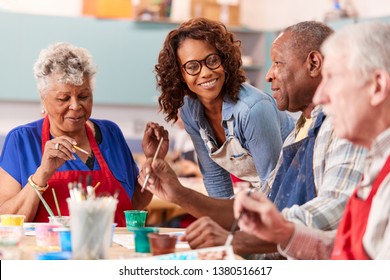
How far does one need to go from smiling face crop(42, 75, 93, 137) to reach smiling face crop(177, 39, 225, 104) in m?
0.43

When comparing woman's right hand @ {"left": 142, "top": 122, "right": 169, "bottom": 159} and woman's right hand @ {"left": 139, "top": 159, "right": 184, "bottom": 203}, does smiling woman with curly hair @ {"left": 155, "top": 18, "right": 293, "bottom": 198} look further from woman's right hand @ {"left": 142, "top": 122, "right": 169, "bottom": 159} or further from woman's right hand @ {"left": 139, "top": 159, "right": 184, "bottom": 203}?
woman's right hand @ {"left": 139, "top": 159, "right": 184, "bottom": 203}

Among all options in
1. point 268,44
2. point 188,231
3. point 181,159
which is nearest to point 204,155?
point 188,231

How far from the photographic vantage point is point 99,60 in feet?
23.7

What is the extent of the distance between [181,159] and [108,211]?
14.7 feet

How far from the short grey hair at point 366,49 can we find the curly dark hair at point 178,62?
1369 millimetres

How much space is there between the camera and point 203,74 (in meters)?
3.12

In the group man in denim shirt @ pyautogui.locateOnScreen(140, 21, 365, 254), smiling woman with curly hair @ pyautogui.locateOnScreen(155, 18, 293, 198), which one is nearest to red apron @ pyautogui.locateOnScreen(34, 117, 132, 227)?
smiling woman with curly hair @ pyautogui.locateOnScreen(155, 18, 293, 198)

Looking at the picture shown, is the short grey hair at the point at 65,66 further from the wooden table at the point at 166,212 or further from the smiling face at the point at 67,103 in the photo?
the wooden table at the point at 166,212

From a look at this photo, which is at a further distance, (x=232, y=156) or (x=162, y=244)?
(x=232, y=156)

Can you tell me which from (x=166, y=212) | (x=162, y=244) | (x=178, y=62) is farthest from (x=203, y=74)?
(x=166, y=212)

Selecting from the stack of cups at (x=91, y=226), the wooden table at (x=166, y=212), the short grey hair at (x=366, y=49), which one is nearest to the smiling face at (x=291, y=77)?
the short grey hair at (x=366, y=49)

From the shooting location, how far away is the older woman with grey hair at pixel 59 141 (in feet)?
10.2

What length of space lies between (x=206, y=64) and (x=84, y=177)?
68 centimetres

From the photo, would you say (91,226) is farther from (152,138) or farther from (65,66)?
(65,66)
